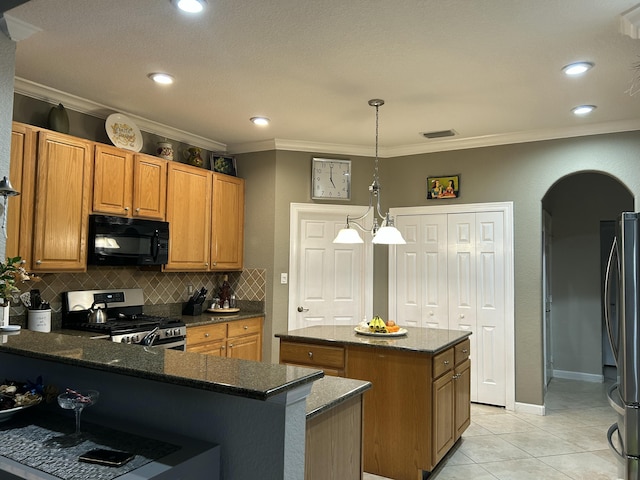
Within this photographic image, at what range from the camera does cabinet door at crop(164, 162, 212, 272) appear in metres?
4.46

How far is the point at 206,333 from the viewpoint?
14.4ft

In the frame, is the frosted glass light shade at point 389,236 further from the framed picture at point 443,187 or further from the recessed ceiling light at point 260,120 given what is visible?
the framed picture at point 443,187

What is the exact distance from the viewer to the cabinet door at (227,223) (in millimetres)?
4922

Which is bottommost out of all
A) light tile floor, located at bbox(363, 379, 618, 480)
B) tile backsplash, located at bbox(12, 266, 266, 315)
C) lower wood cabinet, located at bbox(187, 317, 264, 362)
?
light tile floor, located at bbox(363, 379, 618, 480)

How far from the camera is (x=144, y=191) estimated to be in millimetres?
4180

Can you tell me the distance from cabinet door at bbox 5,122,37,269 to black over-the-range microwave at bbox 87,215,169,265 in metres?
0.49

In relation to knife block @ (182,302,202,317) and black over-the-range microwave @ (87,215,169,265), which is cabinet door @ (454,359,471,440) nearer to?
knife block @ (182,302,202,317)

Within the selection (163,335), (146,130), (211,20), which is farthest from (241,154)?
(211,20)

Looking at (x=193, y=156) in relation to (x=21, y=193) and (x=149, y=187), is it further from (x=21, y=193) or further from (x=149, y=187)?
(x=21, y=193)

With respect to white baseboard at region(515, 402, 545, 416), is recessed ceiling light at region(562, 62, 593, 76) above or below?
above

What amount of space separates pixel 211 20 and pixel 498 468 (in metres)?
3.35

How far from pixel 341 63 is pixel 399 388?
2117mm

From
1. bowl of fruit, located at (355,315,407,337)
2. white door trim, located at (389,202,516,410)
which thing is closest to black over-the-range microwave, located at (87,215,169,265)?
bowl of fruit, located at (355,315,407,337)

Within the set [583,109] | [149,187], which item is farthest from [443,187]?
[149,187]
